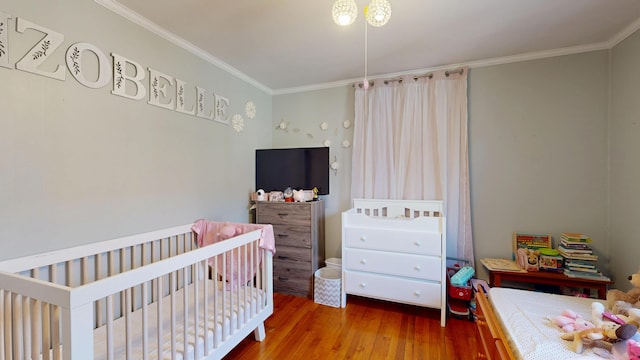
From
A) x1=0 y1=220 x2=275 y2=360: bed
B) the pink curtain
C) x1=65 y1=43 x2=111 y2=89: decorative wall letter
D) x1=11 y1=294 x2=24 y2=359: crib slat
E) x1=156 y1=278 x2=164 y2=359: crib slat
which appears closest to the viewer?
x1=0 y1=220 x2=275 y2=360: bed

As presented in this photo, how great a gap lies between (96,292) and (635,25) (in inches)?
146

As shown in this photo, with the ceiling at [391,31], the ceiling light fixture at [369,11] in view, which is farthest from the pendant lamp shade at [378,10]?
the ceiling at [391,31]

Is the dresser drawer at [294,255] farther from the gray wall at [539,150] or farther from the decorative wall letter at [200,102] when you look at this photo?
the gray wall at [539,150]

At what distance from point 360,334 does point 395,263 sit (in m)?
0.64

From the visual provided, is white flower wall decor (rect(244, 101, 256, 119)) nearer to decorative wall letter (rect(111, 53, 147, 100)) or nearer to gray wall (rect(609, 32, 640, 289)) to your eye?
decorative wall letter (rect(111, 53, 147, 100))

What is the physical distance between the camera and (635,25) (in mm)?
1919

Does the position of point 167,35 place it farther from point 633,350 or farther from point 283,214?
point 633,350

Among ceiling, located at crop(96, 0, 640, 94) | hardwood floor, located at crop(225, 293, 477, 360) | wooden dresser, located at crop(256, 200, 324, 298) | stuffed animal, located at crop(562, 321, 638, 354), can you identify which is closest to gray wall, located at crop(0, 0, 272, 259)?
ceiling, located at crop(96, 0, 640, 94)

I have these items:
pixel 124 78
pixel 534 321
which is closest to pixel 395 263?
pixel 534 321

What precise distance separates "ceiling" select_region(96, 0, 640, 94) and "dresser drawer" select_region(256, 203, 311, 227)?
4.89 feet

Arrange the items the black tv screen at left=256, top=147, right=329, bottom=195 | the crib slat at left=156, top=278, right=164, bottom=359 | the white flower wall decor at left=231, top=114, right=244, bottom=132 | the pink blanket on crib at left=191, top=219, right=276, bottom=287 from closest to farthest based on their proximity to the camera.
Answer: the crib slat at left=156, top=278, right=164, bottom=359, the pink blanket on crib at left=191, top=219, right=276, bottom=287, the white flower wall decor at left=231, top=114, right=244, bottom=132, the black tv screen at left=256, top=147, right=329, bottom=195

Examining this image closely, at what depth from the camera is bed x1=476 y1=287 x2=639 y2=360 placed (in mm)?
1080

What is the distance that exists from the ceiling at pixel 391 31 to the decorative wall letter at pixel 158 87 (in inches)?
12.9

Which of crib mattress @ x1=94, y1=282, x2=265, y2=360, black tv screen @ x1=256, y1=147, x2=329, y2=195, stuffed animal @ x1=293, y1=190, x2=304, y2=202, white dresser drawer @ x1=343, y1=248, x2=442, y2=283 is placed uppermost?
black tv screen @ x1=256, y1=147, x2=329, y2=195
